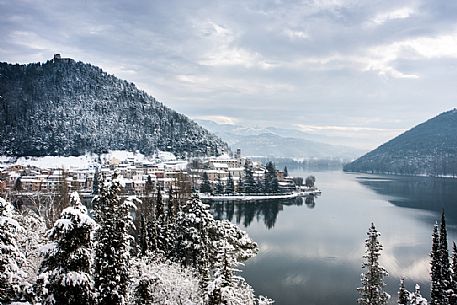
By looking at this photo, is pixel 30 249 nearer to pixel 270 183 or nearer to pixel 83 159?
pixel 270 183

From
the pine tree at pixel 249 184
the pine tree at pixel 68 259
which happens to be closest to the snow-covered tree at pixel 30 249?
the pine tree at pixel 68 259

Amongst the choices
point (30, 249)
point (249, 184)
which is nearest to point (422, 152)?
point (249, 184)

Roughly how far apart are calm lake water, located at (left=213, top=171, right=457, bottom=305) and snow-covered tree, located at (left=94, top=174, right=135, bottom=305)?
12.8 m

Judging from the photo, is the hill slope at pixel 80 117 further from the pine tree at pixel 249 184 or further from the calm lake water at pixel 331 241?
the calm lake water at pixel 331 241

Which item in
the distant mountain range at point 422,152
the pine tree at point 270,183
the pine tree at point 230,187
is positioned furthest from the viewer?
the distant mountain range at point 422,152

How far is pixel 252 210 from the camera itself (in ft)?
174

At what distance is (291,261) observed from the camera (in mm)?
29250

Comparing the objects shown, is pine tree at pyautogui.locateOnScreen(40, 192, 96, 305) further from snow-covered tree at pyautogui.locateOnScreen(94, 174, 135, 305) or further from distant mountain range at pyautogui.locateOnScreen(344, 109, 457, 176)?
distant mountain range at pyautogui.locateOnScreen(344, 109, 457, 176)

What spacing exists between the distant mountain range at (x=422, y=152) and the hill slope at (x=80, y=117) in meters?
61.3

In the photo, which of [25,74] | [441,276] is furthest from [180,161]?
[441,276]

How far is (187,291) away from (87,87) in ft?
358

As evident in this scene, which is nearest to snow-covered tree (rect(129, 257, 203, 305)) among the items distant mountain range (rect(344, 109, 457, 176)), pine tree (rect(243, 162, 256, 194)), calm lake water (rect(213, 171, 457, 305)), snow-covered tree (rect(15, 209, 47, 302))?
snow-covered tree (rect(15, 209, 47, 302))

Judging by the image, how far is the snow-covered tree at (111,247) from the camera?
1053 centimetres

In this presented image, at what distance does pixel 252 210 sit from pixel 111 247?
43.2 metres
